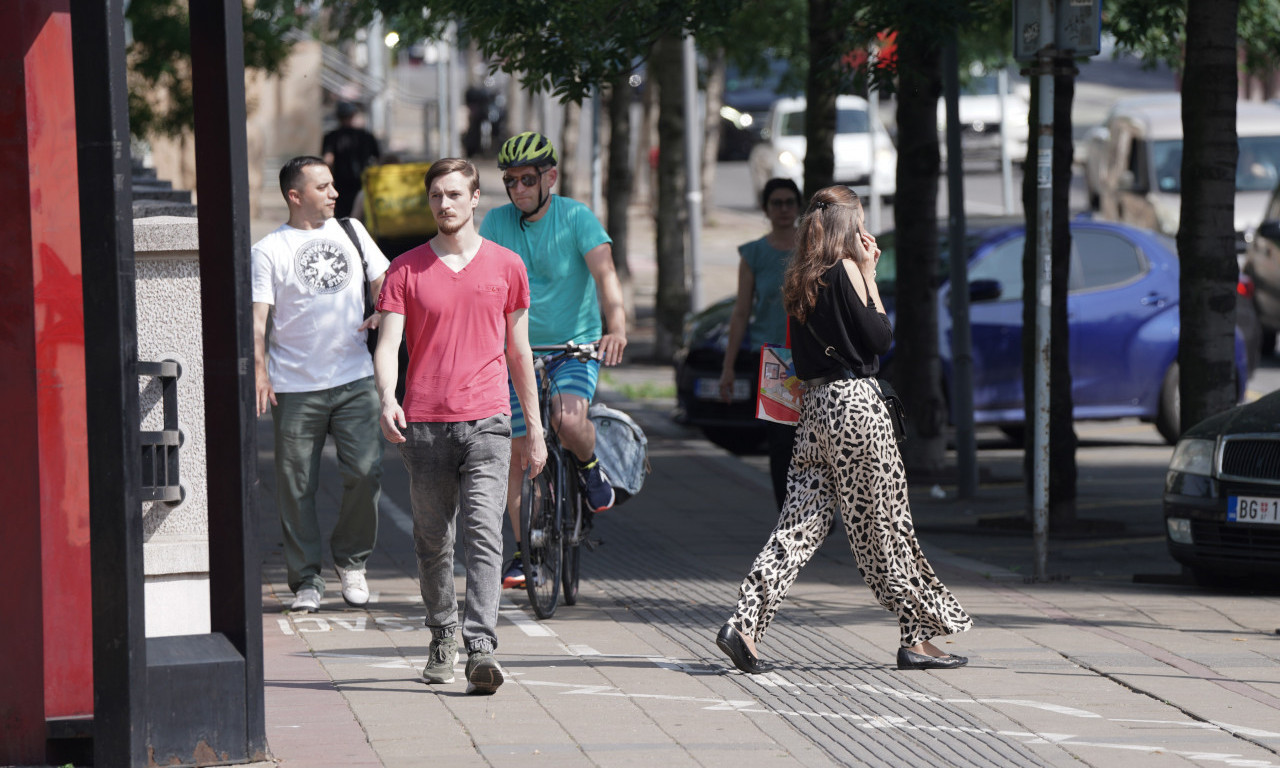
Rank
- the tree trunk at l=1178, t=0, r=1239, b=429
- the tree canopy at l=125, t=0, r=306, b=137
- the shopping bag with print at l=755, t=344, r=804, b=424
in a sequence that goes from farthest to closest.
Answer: the tree canopy at l=125, t=0, r=306, b=137, the tree trunk at l=1178, t=0, r=1239, b=429, the shopping bag with print at l=755, t=344, r=804, b=424

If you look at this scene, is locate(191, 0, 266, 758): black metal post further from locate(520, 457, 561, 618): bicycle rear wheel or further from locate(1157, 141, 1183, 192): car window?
locate(1157, 141, 1183, 192): car window

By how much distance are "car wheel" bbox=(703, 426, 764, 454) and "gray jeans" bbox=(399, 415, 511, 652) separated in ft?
25.8

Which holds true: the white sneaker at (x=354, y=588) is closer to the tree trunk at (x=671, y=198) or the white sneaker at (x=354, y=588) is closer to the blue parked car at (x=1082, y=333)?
the blue parked car at (x=1082, y=333)

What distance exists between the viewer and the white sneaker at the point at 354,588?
8180 millimetres

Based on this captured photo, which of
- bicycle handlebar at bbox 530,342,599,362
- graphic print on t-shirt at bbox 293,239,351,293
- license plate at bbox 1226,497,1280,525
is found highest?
graphic print on t-shirt at bbox 293,239,351,293

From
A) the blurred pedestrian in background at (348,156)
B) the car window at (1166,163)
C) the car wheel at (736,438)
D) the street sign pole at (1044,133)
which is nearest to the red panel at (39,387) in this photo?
the street sign pole at (1044,133)

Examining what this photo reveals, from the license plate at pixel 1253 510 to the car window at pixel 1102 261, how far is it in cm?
549

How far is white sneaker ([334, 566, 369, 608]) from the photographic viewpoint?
26.8 feet

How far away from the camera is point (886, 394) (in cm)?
683

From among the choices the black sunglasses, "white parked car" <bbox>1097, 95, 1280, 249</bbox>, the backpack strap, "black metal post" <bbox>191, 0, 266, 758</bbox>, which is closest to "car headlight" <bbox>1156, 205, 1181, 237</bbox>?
"white parked car" <bbox>1097, 95, 1280, 249</bbox>

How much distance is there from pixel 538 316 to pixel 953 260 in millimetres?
4502

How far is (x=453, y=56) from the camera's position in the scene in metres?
39.1

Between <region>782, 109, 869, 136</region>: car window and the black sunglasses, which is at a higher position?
<region>782, 109, 869, 136</region>: car window

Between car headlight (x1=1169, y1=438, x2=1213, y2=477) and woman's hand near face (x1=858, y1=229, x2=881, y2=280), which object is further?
car headlight (x1=1169, y1=438, x2=1213, y2=477)
